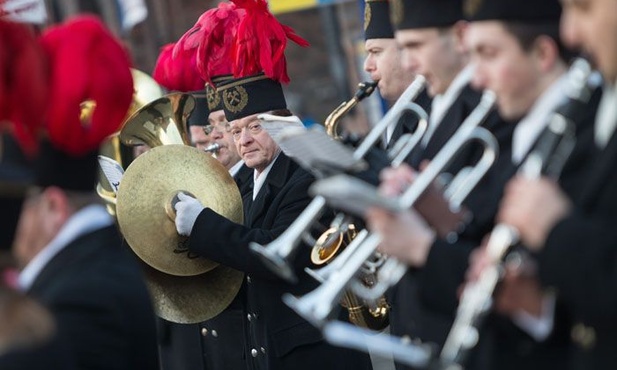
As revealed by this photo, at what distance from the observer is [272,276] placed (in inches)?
271

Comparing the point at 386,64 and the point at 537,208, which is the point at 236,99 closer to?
the point at 386,64

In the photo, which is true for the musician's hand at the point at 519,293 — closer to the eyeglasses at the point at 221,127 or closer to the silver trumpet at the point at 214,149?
the eyeglasses at the point at 221,127

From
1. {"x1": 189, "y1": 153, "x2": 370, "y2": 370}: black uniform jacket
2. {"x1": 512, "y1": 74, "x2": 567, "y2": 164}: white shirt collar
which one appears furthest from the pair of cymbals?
{"x1": 512, "y1": 74, "x2": 567, "y2": 164}: white shirt collar

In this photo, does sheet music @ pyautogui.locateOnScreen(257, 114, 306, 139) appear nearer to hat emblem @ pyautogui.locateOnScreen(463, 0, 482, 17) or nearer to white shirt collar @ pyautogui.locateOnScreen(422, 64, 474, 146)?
white shirt collar @ pyautogui.locateOnScreen(422, 64, 474, 146)

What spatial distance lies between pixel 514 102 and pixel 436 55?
0.76 m

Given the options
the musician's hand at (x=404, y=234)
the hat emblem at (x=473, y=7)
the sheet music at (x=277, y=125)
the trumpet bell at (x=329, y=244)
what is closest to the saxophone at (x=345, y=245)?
the trumpet bell at (x=329, y=244)

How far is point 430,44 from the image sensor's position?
4.98 m

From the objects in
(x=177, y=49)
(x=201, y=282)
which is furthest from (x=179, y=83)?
(x=201, y=282)

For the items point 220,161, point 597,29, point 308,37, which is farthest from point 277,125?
point 308,37

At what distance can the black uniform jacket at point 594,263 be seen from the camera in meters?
3.79

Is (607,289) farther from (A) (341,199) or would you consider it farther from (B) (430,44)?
(B) (430,44)

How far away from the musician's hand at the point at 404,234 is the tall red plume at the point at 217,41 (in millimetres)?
3323

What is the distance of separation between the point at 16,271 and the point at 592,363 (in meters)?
1.50

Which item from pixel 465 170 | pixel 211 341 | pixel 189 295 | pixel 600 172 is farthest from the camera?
pixel 211 341
